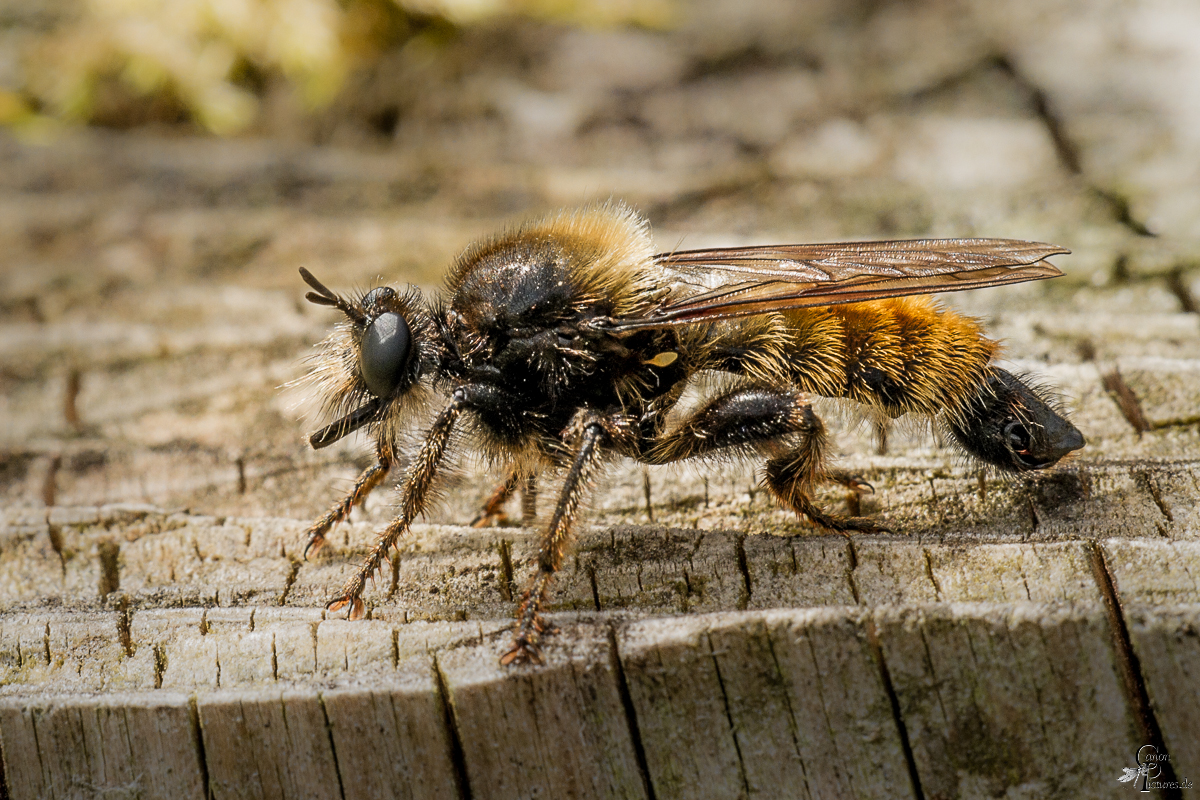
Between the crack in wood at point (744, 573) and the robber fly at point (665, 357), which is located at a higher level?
the robber fly at point (665, 357)

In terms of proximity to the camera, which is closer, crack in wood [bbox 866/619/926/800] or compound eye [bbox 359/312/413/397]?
crack in wood [bbox 866/619/926/800]

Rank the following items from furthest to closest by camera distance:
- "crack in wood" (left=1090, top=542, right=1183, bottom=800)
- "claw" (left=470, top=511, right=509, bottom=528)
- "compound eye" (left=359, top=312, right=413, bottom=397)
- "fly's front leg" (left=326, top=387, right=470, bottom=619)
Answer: "claw" (left=470, top=511, right=509, bottom=528), "compound eye" (left=359, top=312, right=413, bottom=397), "fly's front leg" (left=326, top=387, right=470, bottom=619), "crack in wood" (left=1090, top=542, right=1183, bottom=800)

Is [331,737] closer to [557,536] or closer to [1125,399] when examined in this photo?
[557,536]

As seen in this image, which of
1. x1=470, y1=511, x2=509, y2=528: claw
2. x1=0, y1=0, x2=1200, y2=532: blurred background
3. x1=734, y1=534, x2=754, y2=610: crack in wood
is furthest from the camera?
x1=0, y1=0, x2=1200, y2=532: blurred background

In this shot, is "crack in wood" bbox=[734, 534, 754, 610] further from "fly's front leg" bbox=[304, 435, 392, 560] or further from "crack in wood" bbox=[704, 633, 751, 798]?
"fly's front leg" bbox=[304, 435, 392, 560]

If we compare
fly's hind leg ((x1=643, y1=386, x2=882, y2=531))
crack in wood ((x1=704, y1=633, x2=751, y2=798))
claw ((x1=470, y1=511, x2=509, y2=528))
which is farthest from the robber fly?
crack in wood ((x1=704, y1=633, x2=751, y2=798))

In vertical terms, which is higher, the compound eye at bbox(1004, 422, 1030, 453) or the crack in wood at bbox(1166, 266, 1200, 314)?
the crack in wood at bbox(1166, 266, 1200, 314)

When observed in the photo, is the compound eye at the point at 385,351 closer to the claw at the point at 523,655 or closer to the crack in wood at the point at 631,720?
the claw at the point at 523,655

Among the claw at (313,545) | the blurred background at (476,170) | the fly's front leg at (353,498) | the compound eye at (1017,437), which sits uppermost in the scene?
the blurred background at (476,170)

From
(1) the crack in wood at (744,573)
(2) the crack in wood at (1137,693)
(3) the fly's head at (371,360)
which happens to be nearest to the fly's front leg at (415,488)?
(3) the fly's head at (371,360)
